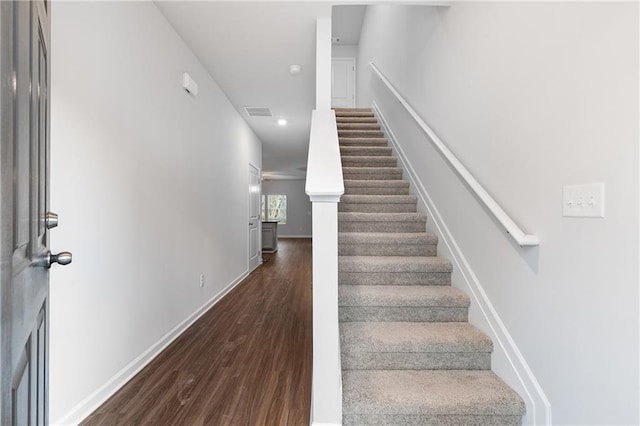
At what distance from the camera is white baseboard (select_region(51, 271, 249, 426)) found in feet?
4.72

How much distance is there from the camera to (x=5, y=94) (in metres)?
0.50

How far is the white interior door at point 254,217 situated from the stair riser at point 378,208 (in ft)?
9.40

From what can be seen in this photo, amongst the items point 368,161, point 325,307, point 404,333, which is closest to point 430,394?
point 404,333

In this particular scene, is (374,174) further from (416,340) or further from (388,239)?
(416,340)

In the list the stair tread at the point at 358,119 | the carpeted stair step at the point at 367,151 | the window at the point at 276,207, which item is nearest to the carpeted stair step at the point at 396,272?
the carpeted stair step at the point at 367,151

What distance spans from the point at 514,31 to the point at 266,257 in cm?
639

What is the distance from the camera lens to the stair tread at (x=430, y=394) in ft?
4.26

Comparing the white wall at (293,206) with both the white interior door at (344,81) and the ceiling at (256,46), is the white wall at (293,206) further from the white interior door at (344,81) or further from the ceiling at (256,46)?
the ceiling at (256,46)

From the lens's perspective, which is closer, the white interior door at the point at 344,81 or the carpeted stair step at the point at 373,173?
the carpeted stair step at the point at 373,173

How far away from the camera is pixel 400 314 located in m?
1.83

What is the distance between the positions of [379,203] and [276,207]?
32.8 ft

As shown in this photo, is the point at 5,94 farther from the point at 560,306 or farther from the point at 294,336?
the point at 294,336

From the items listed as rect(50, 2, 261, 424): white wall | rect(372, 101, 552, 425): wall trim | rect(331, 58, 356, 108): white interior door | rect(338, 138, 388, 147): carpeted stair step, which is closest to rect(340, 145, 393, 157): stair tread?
rect(338, 138, 388, 147): carpeted stair step

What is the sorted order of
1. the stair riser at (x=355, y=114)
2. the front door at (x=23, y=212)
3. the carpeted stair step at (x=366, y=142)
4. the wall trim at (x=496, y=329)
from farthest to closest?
the stair riser at (x=355, y=114), the carpeted stair step at (x=366, y=142), the wall trim at (x=496, y=329), the front door at (x=23, y=212)
